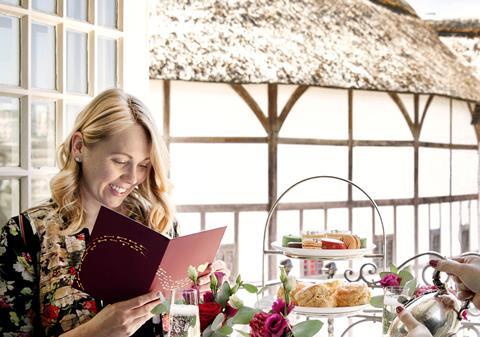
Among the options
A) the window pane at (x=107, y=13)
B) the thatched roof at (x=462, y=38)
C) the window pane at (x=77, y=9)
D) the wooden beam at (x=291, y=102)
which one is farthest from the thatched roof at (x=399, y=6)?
the window pane at (x=77, y=9)

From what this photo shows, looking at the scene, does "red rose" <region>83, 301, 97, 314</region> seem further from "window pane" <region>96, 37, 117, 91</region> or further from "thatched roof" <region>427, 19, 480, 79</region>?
"thatched roof" <region>427, 19, 480, 79</region>

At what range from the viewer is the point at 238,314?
3.98 ft

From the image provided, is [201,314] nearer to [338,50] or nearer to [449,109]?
[338,50]

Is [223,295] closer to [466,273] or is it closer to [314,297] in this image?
[466,273]

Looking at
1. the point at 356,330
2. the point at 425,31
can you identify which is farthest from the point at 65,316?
the point at 425,31

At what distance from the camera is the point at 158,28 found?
6.52 m

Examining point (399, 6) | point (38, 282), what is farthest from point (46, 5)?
point (399, 6)

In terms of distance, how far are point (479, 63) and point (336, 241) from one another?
762 cm

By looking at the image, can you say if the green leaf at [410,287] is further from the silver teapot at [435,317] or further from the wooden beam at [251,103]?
the wooden beam at [251,103]

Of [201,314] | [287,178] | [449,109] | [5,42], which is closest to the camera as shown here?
[201,314]

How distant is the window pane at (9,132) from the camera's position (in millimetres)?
2131

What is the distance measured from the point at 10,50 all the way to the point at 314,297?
1.21m

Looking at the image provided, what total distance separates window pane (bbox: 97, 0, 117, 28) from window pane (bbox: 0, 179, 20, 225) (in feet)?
2.28

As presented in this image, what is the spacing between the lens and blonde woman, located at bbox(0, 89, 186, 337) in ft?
5.67
